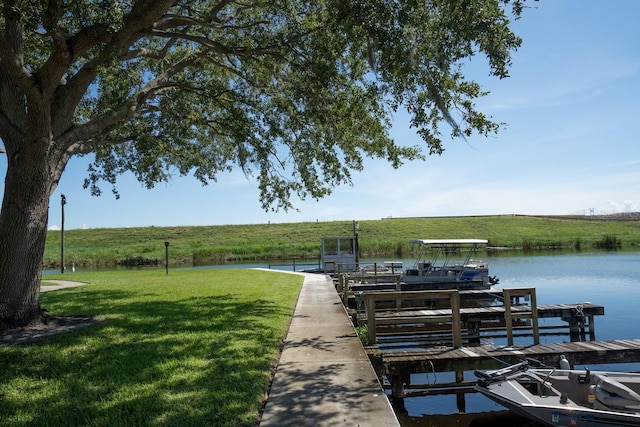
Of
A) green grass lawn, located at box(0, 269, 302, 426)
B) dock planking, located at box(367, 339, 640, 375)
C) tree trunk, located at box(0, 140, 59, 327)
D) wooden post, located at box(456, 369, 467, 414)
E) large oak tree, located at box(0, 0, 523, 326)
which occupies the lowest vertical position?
wooden post, located at box(456, 369, 467, 414)

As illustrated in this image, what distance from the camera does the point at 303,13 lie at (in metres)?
12.3

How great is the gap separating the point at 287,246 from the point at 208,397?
5648 centimetres

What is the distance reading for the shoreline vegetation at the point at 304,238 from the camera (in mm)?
58469

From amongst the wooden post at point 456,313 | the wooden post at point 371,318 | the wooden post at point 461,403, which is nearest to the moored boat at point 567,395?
the wooden post at point 461,403

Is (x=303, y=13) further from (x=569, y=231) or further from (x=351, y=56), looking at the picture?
(x=569, y=231)

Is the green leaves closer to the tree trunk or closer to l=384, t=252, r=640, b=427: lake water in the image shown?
the tree trunk

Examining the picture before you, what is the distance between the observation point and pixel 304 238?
7294 centimetres

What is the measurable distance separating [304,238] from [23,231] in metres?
64.3

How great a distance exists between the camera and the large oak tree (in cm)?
858

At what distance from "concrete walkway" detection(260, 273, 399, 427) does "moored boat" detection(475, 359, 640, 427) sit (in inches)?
79.6

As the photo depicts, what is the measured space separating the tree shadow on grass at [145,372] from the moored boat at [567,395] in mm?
3594

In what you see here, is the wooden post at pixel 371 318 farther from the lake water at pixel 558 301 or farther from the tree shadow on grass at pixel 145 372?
the tree shadow on grass at pixel 145 372

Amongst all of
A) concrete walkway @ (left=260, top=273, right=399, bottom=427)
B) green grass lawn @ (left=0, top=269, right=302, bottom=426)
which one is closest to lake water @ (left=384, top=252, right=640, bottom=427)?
concrete walkway @ (left=260, top=273, right=399, bottom=427)

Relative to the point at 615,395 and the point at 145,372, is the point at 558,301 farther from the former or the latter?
the point at 145,372
